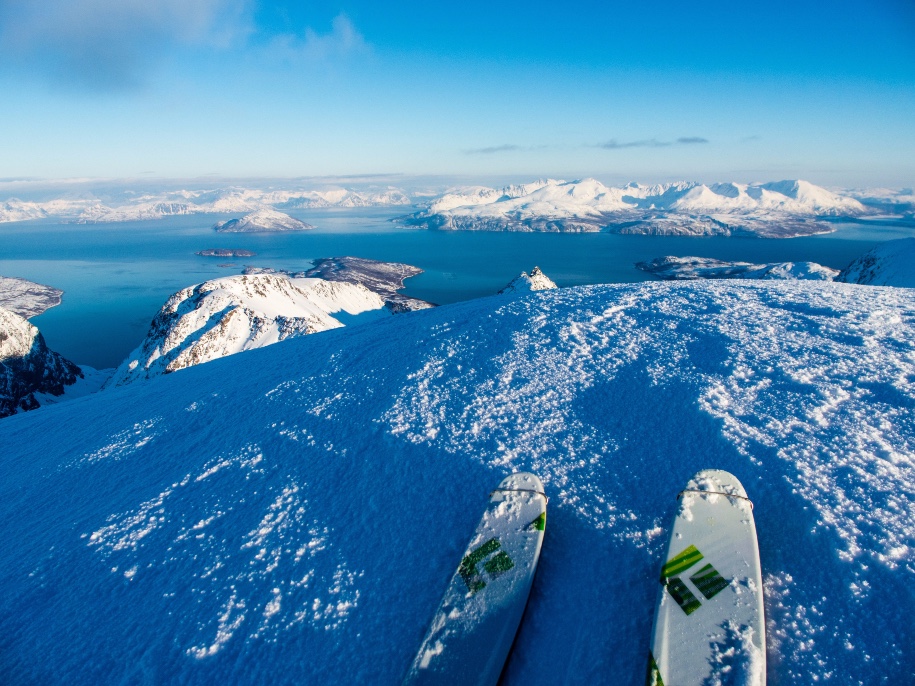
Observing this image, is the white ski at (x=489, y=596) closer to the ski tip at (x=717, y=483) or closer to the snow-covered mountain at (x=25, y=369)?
the ski tip at (x=717, y=483)

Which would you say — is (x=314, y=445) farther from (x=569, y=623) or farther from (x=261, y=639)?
(x=569, y=623)

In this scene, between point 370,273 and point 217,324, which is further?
point 370,273

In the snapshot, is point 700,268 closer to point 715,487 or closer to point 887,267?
point 887,267

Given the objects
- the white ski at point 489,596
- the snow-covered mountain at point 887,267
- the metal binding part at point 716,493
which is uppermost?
the metal binding part at point 716,493

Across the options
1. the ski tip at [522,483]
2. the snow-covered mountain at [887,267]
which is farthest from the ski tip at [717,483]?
the snow-covered mountain at [887,267]

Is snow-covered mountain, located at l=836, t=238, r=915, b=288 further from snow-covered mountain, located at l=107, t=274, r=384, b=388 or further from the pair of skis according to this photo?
snow-covered mountain, located at l=107, t=274, r=384, b=388

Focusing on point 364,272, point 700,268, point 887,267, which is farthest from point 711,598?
point 700,268

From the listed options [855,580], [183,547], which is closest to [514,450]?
[855,580]
